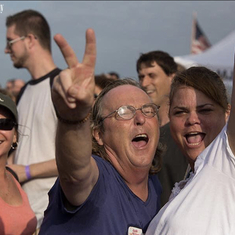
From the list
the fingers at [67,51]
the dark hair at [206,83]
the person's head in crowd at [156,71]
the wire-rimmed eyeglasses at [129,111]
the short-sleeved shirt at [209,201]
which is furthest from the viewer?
the person's head in crowd at [156,71]

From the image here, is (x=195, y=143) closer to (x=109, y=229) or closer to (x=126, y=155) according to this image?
(x=126, y=155)

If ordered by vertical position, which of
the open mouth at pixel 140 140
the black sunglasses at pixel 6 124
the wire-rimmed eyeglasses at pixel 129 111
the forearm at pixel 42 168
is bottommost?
the forearm at pixel 42 168

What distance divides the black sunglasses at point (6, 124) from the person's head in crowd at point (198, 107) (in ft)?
3.40

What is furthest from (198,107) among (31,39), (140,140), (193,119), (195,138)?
(31,39)

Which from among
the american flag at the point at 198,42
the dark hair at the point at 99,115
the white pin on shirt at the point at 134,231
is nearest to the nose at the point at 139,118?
the dark hair at the point at 99,115

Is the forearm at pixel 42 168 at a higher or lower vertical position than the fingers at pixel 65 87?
lower

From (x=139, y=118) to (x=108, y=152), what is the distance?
26cm

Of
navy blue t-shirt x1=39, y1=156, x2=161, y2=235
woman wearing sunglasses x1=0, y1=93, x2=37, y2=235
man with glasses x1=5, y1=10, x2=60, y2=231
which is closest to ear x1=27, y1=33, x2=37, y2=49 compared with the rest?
man with glasses x1=5, y1=10, x2=60, y2=231

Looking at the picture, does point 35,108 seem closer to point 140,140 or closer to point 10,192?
point 10,192

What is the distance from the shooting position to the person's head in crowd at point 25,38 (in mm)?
4672

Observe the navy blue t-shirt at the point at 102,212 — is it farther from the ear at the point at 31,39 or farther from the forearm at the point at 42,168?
the ear at the point at 31,39

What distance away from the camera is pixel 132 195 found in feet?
8.72

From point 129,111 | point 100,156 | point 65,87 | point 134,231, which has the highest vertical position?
point 65,87

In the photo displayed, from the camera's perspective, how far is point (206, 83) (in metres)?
3.13
